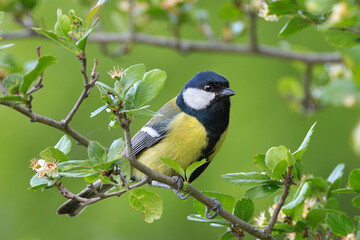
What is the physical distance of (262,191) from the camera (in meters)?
1.80

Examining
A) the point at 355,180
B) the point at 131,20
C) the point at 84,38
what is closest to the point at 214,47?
the point at 131,20

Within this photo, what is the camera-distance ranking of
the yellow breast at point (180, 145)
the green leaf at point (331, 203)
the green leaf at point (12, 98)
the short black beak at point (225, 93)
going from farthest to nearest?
the short black beak at point (225, 93) → the yellow breast at point (180, 145) → the green leaf at point (331, 203) → the green leaf at point (12, 98)

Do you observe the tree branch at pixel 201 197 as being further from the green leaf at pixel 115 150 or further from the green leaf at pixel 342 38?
the green leaf at pixel 342 38

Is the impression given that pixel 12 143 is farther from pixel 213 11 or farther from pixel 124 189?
pixel 124 189

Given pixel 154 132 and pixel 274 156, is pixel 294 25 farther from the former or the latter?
pixel 154 132

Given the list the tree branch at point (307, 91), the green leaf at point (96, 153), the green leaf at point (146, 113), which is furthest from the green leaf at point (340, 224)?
the tree branch at point (307, 91)

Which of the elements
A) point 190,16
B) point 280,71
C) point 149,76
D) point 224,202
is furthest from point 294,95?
point 149,76

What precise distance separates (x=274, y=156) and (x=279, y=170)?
1.9 inches

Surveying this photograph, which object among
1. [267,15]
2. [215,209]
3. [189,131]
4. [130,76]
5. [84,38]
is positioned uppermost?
[267,15]

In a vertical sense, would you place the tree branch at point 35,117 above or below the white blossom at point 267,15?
below

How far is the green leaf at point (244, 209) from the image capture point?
185 centimetres

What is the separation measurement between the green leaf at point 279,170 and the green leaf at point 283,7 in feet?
1.78

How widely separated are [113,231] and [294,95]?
2155 millimetres

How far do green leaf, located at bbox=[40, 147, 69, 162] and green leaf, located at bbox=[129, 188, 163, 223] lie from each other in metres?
0.26
